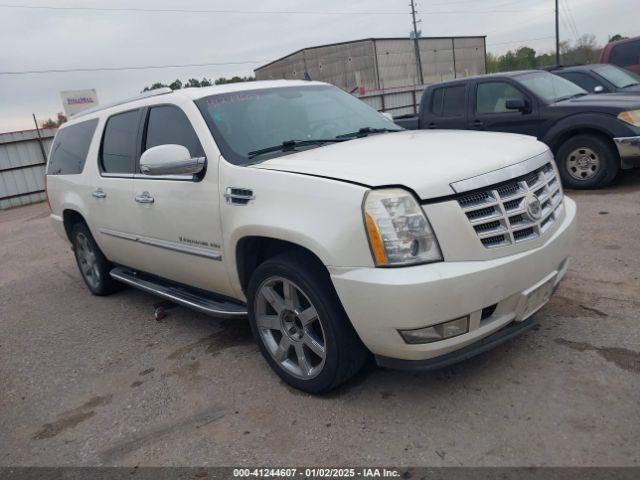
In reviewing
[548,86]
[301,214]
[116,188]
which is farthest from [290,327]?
[548,86]

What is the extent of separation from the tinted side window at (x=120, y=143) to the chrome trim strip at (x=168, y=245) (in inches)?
20.8

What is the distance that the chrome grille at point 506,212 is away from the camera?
261 cm

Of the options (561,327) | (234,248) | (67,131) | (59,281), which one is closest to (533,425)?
(561,327)

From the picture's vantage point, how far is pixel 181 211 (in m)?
3.67

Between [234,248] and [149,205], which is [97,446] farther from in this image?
[149,205]

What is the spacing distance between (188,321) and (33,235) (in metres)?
7.16

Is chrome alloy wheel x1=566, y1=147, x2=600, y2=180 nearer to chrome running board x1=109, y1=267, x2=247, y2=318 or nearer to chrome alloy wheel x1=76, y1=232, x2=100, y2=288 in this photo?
chrome running board x1=109, y1=267, x2=247, y2=318

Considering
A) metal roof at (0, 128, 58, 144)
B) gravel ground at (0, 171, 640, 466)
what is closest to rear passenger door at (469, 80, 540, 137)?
gravel ground at (0, 171, 640, 466)

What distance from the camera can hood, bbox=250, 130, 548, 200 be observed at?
8.55 feet

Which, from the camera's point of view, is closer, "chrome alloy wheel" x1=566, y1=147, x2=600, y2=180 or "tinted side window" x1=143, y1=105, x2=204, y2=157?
"tinted side window" x1=143, y1=105, x2=204, y2=157

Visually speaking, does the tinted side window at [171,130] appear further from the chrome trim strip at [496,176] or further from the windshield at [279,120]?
the chrome trim strip at [496,176]

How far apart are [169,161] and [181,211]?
1.47 ft

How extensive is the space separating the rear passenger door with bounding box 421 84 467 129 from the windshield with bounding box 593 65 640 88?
115 inches

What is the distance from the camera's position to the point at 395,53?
214 ft
